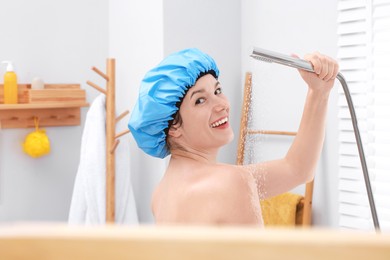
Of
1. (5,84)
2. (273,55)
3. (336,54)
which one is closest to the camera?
(273,55)

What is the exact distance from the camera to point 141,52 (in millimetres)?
2912

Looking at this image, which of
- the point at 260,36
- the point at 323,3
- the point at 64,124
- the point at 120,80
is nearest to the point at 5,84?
the point at 64,124

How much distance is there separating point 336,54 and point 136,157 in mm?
1140

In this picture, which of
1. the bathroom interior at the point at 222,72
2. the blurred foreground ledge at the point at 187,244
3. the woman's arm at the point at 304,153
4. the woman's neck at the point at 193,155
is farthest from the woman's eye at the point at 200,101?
the blurred foreground ledge at the point at 187,244

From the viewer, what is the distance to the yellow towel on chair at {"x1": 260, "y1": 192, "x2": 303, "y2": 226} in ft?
8.34

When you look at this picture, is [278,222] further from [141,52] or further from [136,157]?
[141,52]

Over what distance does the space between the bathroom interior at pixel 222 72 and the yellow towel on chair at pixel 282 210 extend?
0.41 ft

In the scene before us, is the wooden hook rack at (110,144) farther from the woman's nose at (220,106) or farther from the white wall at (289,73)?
the woman's nose at (220,106)

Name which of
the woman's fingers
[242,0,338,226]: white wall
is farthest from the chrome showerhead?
[242,0,338,226]: white wall

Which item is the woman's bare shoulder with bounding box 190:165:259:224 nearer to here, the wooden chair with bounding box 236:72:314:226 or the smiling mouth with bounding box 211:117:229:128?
the smiling mouth with bounding box 211:117:229:128

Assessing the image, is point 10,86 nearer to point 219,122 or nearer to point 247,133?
point 247,133

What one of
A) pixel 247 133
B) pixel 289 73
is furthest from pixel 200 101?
pixel 247 133

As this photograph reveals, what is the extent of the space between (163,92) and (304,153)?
457 mm

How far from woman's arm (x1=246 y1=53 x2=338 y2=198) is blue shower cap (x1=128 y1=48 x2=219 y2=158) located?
283 millimetres
